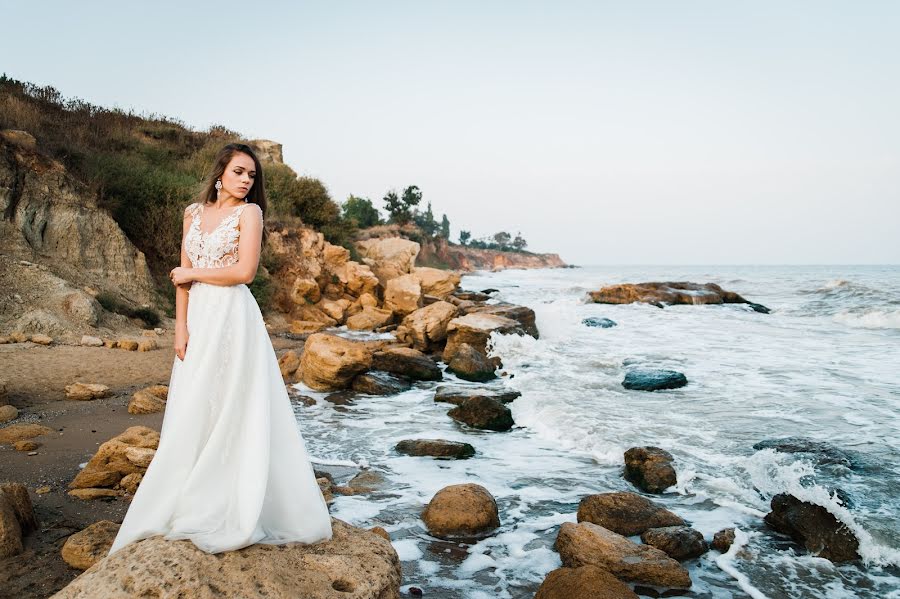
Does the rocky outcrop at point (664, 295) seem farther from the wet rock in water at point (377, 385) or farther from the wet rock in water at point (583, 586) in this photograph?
the wet rock in water at point (583, 586)

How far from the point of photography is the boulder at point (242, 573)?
2416mm

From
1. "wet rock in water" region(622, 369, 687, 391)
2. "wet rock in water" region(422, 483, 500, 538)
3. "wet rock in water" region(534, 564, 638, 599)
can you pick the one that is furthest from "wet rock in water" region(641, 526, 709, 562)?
"wet rock in water" region(622, 369, 687, 391)

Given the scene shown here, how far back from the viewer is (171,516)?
2840 millimetres

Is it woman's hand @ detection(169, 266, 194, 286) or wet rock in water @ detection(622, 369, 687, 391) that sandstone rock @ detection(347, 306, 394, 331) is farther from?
woman's hand @ detection(169, 266, 194, 286)

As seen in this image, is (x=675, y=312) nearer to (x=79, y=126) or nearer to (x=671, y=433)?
(x=671, y=433)

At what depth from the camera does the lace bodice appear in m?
3.14

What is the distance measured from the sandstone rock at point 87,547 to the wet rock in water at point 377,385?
20.3ft

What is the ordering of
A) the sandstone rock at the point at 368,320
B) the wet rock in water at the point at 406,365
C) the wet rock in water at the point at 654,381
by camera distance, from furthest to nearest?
1. the sandstone rock at the point at 368,320
2. the wet rock in water at the point at 406,365
3. the wet rock in water at the point at 654,381

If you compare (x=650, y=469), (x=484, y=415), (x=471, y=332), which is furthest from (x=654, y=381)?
(x=650, y=469)

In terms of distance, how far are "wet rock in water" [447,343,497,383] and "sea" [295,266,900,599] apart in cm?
24

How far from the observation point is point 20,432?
5672 mm

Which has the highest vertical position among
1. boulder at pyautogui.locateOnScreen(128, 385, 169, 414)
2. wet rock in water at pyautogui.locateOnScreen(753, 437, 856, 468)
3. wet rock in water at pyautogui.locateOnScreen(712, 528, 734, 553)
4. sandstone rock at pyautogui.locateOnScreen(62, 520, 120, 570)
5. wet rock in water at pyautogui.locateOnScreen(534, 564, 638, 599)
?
sandstone rock at pyautogui.locateOnScreen(62, 520, 120, 570)

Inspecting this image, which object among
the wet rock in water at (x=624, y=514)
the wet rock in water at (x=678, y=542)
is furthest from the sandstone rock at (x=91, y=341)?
the wet rock in water at (x=678, y=542)

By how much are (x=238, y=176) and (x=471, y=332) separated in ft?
32.3
